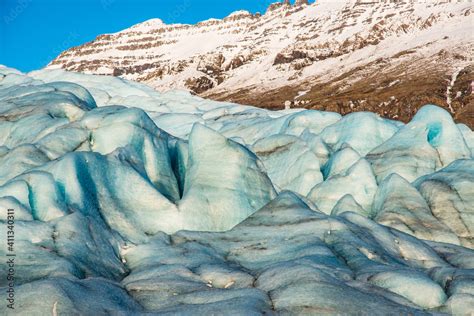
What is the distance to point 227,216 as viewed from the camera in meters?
20.0

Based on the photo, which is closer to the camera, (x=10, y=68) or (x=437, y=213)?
(x=437, y=213)

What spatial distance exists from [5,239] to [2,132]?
13.3 m

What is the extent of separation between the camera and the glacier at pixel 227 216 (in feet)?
37.2

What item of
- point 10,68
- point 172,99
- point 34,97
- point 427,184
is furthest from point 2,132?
point 10,68

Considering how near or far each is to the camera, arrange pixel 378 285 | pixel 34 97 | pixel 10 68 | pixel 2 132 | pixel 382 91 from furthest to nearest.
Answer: pixel 382 91 < pixel 10 68 < pixel 34 97 < pixel 2 132 < pixel 378 285

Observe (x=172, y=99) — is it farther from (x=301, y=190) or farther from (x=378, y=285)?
(x=378, y=285)

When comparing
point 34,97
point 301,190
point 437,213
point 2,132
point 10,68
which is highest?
point 10,68

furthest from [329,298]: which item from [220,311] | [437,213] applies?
[437,213]

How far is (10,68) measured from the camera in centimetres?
5331

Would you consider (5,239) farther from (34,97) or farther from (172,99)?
(172,99)

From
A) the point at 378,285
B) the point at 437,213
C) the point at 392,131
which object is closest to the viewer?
the point at 378,285

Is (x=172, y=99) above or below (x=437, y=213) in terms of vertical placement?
above

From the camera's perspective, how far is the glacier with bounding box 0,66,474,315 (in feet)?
37.2

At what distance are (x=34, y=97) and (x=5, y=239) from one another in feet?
55.4
